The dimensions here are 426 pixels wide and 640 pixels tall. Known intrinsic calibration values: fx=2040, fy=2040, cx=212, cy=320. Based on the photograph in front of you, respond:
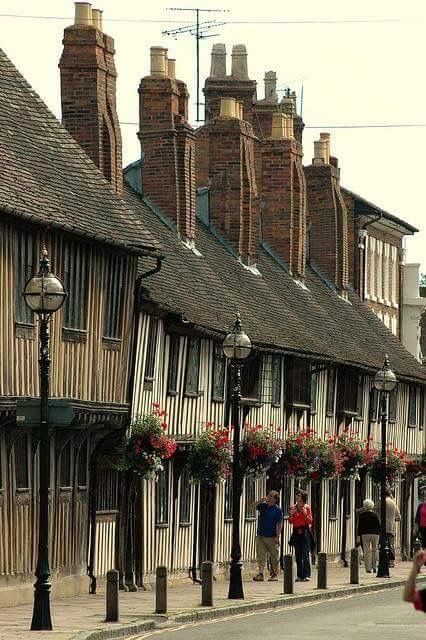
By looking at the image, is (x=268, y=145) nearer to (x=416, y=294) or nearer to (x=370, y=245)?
(x=370, y=245)

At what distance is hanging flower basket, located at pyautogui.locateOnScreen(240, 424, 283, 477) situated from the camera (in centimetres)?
3969

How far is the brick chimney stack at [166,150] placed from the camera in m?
42.6

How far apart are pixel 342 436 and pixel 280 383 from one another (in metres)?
3.97

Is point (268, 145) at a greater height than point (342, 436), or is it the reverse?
point (268, 145)

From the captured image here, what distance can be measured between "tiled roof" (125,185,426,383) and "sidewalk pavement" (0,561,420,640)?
4.81 meters

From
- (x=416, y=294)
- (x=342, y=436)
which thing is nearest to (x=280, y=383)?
(x=342, y=436)

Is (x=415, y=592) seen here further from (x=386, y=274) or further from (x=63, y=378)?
(x=386, y=274)

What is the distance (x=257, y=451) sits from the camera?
39.7 m

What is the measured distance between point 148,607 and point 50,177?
6715 millimetres

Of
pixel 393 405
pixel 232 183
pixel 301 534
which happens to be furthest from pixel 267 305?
pixel 393 405

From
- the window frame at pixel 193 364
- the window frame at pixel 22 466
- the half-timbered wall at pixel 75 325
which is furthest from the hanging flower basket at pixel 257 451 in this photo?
the window frame at pixel 22 466

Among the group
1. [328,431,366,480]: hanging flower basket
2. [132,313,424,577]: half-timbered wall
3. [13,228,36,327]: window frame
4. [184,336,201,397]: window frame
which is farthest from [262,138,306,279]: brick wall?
[13,228,36,327]: window frame

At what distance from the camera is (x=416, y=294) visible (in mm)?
67938

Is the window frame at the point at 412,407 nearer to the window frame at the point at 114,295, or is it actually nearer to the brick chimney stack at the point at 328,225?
the brick chimney stack at the point at 328,225
